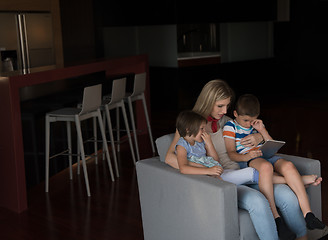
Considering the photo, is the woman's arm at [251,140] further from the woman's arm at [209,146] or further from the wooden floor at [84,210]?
the wooden floor at [84,210]

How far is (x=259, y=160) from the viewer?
3.03m

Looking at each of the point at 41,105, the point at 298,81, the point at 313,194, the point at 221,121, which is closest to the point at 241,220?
the point at 313,194

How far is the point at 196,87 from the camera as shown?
868cm

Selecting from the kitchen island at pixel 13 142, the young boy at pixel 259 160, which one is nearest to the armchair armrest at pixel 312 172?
the young boy at pixel 259 160

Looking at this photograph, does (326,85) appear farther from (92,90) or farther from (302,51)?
(92,90)

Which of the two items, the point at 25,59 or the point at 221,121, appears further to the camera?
the point at 25,59

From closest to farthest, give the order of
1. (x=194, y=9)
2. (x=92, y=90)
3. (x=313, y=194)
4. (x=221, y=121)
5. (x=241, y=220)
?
(x=241, y=220) < (x=313, y=194) < (x=221, y=121) < (x=92, y=90) < (x=194, y=9)

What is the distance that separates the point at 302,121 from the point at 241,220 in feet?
16.3

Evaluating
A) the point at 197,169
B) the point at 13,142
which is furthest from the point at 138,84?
the point at 197,169

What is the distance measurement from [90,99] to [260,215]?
2226mm

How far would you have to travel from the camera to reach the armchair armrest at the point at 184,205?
8.57 feet

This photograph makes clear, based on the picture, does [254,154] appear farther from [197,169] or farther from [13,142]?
[13,142]

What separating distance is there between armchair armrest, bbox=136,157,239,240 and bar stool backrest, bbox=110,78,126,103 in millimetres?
1988

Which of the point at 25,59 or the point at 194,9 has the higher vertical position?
the point at 194,9
